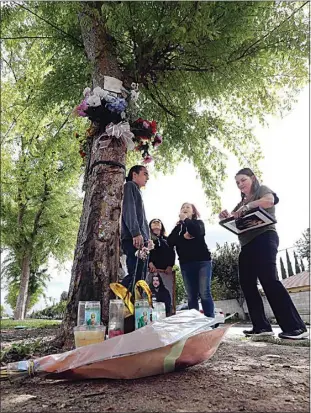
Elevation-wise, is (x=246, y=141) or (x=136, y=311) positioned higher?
(x=246, y=141)

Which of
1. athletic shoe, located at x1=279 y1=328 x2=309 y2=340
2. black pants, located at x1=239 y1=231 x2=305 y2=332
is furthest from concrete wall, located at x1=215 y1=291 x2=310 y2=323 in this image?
athletic shoe, located at x1=279 y1=328 x2=309 y2=340

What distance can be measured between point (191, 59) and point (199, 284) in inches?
109

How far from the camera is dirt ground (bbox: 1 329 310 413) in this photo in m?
1.42

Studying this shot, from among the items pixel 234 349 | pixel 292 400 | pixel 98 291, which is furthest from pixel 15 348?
pixel 292 400

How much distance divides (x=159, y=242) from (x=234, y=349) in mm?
2025

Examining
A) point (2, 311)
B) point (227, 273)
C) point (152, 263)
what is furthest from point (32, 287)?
point (152, 263)

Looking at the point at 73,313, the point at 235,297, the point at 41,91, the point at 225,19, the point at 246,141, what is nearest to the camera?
the point at 73,313

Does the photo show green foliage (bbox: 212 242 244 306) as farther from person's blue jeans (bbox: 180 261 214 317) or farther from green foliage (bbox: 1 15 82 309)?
person's blue jeans (bbox: 180 261 214 317)

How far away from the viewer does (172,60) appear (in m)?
4.27

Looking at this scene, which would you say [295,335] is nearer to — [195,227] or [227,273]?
[195,227]

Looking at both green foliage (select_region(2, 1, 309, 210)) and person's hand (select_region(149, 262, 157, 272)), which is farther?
person's hand (select_region(149, 262, 157, 272))

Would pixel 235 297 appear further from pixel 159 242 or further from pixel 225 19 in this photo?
pixel 225 19

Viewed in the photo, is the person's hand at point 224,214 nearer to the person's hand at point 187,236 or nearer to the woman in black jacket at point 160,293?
the person's hand at point 187,236

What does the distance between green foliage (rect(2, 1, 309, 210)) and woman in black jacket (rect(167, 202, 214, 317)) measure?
6.45ft
